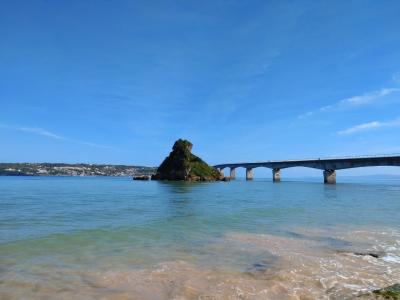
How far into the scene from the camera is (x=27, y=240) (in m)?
16.3

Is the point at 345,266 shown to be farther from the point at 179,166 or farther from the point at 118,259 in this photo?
the point at 179,166

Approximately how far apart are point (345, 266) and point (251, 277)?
383 centimetres

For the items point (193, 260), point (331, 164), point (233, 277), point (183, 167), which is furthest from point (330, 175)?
point (233, 277)

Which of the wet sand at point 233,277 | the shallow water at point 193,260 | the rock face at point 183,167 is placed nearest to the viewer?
the wet sand at point 233,277

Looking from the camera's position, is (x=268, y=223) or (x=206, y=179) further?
(x=206, y=179)

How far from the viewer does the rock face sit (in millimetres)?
153875

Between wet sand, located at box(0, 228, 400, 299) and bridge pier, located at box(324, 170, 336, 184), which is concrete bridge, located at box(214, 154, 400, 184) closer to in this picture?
bridge pier, located at box(324, 170, 336, 184)

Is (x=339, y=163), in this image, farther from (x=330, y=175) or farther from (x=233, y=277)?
(x=233, y=277)

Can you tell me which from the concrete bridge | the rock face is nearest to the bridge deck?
the concrete bridge

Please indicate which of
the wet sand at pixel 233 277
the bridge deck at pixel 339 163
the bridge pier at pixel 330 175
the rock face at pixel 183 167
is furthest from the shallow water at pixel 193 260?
the rock face at pixel 183 167

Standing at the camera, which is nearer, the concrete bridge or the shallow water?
the shallow water

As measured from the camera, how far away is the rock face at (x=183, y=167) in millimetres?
153875

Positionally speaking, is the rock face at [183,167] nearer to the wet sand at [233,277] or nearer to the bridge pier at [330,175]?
the bridge pier at [330,175]

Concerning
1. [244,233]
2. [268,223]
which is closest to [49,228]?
[244,233]
